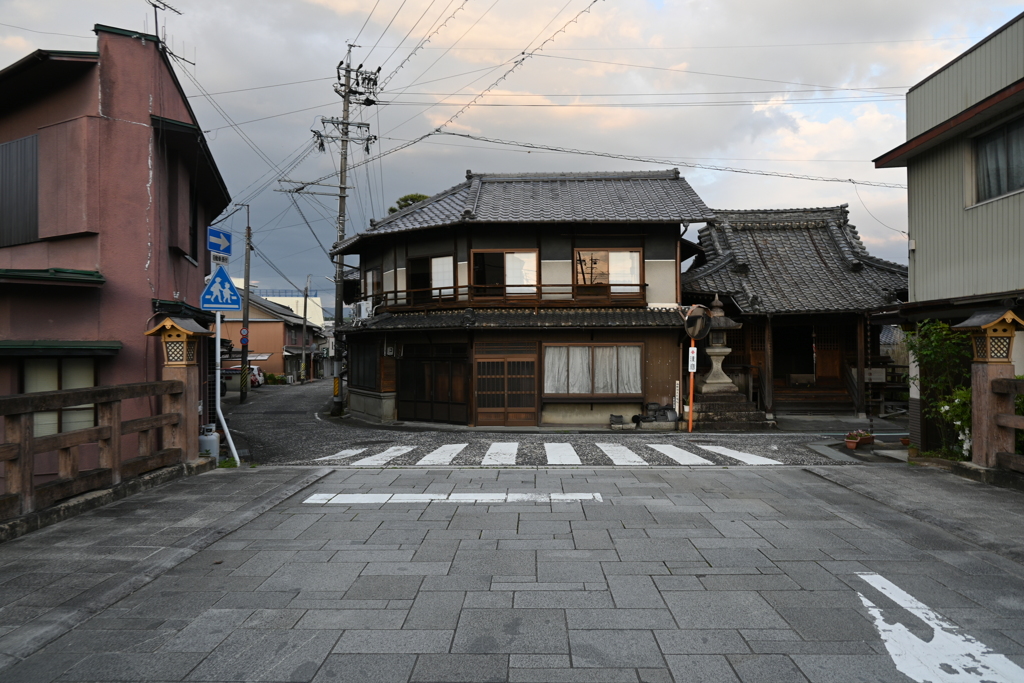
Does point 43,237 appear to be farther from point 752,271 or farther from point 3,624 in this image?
point 752,271

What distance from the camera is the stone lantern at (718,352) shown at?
19.2 meters

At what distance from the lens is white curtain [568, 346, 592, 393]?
19.5 m

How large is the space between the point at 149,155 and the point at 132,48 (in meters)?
1.84

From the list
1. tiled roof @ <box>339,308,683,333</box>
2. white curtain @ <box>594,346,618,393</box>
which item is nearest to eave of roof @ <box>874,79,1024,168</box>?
tiled roof @ <box>339,308,683,333</box>

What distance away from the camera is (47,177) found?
10570 mm

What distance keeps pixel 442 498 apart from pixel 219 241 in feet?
22.3

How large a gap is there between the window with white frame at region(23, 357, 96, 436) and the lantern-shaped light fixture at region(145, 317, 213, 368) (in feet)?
5.13

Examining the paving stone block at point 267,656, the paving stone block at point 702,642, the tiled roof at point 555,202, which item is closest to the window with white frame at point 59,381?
the paving stone block at point 267,656

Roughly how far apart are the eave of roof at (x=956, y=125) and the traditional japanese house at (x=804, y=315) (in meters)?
8.05

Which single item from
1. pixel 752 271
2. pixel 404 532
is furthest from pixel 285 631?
pixel 752 271

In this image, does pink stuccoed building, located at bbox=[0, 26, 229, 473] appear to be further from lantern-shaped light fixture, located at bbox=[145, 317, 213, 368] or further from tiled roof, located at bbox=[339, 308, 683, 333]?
tiled roof, located at bbox=[339, 308, 683, 333]

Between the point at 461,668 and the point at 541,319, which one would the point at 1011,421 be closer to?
the point at 461,668

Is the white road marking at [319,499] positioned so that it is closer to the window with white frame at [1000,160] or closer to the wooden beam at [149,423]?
the wooden beam at [149,423]

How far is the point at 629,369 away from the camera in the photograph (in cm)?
1939
